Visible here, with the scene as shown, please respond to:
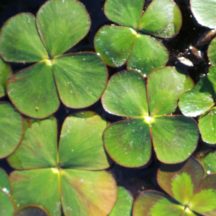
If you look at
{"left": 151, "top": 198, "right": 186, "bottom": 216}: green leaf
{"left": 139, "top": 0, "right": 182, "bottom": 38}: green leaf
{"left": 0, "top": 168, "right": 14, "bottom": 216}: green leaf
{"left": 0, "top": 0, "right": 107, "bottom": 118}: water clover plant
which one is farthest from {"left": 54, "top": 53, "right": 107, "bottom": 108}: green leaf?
{"left": 151, "top": 198, "right": 186, "bottom": 216}: green leaf

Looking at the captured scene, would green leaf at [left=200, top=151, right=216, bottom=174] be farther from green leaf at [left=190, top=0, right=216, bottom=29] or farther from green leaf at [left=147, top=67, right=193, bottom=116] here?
green leaf at [left=190, top=0, right=216, bottom=29]

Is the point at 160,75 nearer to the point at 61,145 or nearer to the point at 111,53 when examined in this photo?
the point at 111,53

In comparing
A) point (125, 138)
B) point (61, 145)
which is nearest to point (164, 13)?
point (125, 138)

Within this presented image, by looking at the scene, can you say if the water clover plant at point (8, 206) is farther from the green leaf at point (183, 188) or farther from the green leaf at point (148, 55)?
the green leaf at point (148, 55)

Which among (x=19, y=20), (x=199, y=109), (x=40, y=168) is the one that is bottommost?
(x=40, y=168)

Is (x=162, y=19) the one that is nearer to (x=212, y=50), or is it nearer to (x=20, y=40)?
(x=212, y=50)

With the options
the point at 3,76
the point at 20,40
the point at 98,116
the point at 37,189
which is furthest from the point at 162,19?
the point at 37,189

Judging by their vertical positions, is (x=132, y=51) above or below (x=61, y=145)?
above
